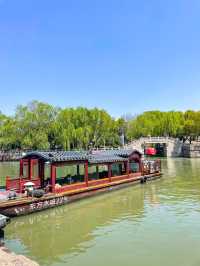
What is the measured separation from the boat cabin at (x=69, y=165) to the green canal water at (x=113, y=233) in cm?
149

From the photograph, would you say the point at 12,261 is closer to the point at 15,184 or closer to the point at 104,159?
the point at 15,184

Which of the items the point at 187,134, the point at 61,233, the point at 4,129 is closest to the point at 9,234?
the point at 61,233

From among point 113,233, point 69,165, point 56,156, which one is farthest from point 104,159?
point 113,233

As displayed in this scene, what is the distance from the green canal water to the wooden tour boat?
571mm

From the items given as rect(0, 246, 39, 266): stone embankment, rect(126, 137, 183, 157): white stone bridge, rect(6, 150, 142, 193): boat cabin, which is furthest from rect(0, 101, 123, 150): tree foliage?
rect(0, 246, 39, 266): stone embankment

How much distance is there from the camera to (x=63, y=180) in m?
20.1

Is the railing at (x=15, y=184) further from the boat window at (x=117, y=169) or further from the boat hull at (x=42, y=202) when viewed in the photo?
the boat window at (x=117, y=169)

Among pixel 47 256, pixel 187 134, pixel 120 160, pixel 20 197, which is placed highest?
pixel 187 134

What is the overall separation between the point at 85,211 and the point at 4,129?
4987 centimetres

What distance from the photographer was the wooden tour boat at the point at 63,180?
15.3 meters

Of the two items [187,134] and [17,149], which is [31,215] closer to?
[17,149]

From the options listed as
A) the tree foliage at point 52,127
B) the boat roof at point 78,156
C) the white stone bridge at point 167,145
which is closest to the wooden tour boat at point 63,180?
the boat roof at point 78,156

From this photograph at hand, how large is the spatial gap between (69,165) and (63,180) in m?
1.19

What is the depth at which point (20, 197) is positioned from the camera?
15.5 metres
